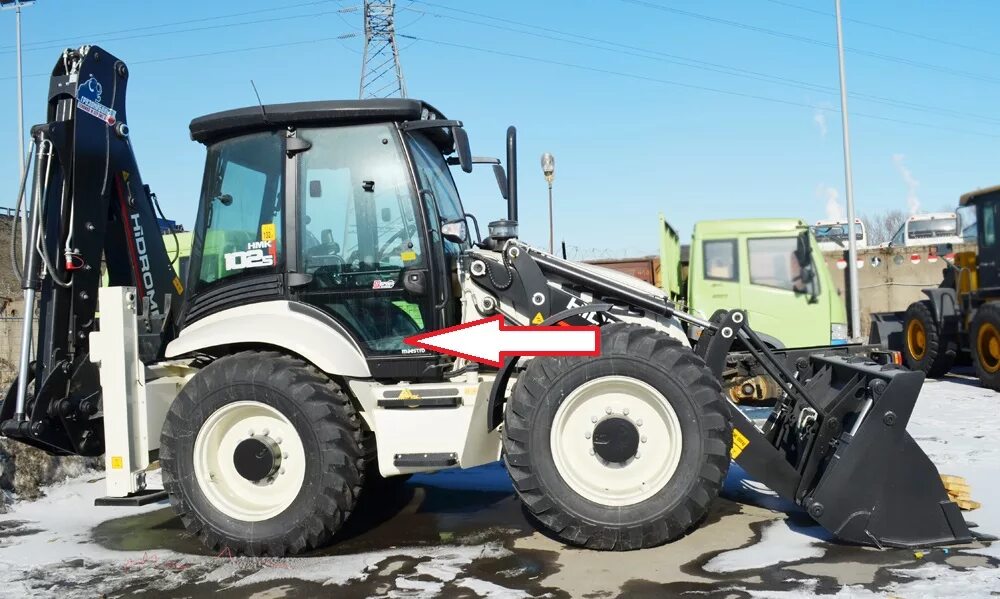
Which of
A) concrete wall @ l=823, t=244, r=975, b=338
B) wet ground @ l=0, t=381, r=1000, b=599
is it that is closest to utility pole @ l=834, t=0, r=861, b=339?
concrete wall @ l=823, t=244, r=975, b=338

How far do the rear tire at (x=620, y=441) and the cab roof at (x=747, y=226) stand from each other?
243 inches

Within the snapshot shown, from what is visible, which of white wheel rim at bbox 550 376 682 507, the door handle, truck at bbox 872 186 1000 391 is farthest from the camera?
truck at bbox 872 186 1000 391

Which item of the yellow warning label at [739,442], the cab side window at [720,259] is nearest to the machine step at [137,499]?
the yellow warning label at [739,442]

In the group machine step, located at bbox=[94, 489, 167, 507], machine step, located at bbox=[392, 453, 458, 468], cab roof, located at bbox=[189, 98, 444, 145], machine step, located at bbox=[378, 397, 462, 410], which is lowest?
machine step, located at bbox=[94, 489, 167, 507]

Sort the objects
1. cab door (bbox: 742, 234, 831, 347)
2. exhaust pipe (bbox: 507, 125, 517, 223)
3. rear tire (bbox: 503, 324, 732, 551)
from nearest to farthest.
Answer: rear tire (bbox: 503, 324, 732, 551) → exhaust pipe (bbox: 507, 125, 517, 223) → cab door (bbox: 742, 234, 831, 347)

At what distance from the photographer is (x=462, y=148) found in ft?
15.7

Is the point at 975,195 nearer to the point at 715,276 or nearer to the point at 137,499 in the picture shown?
the point at 715,276

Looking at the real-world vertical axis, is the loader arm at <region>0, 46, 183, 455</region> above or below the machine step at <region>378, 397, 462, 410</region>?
above

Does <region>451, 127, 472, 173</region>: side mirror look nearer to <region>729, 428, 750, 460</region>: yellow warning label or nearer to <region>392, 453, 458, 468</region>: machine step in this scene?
<region>392, 453, 458, 468</region>: machine step

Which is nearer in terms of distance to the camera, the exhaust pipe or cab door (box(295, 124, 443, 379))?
cab door (box(295, 124, 443, 379))

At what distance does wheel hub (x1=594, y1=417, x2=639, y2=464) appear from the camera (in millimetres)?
4695

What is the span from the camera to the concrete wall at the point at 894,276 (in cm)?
1873

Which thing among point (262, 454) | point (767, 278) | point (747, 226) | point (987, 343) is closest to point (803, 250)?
point (767, 278)

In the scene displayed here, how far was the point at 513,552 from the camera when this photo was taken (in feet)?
15.7
